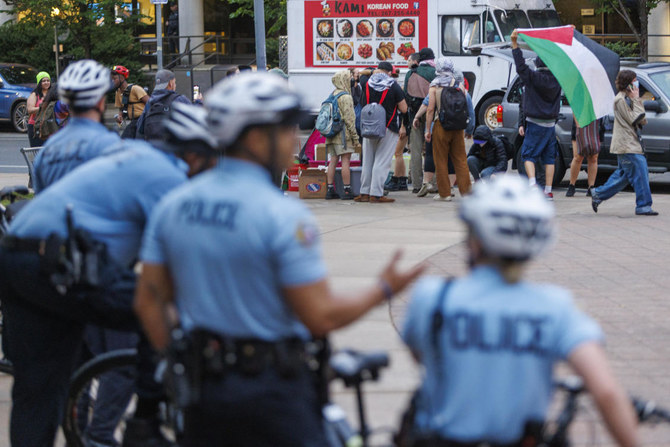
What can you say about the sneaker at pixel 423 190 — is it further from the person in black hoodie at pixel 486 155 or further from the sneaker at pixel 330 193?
the sneaker at pixel 330 193

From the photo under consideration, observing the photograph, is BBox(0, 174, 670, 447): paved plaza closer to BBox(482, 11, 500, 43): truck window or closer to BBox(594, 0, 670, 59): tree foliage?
BBox(482, 11, 500, 43): truck window

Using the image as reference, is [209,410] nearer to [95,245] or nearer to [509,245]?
[509,245]

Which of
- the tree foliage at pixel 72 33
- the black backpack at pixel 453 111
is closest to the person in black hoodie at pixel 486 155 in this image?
the black backpack at pixel 453 111

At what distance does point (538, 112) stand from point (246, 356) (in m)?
10.6

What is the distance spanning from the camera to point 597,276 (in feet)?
29.2

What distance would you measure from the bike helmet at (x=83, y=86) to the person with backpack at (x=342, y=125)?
29.7ft

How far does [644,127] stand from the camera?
14727mm

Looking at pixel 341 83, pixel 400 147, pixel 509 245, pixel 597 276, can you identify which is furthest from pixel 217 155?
pixel 400 147

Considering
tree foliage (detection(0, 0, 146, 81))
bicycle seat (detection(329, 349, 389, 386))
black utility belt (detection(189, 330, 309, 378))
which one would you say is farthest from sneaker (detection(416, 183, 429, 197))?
tree foliage (detection(0, 0, 146, 81))

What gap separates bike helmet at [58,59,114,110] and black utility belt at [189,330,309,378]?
1906 millimetres

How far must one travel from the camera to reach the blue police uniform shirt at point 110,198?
3.97 m

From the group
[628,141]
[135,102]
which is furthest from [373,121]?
[628,141]

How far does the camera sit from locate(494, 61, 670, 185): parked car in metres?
14.6

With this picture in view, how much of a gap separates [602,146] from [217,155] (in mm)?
11711
